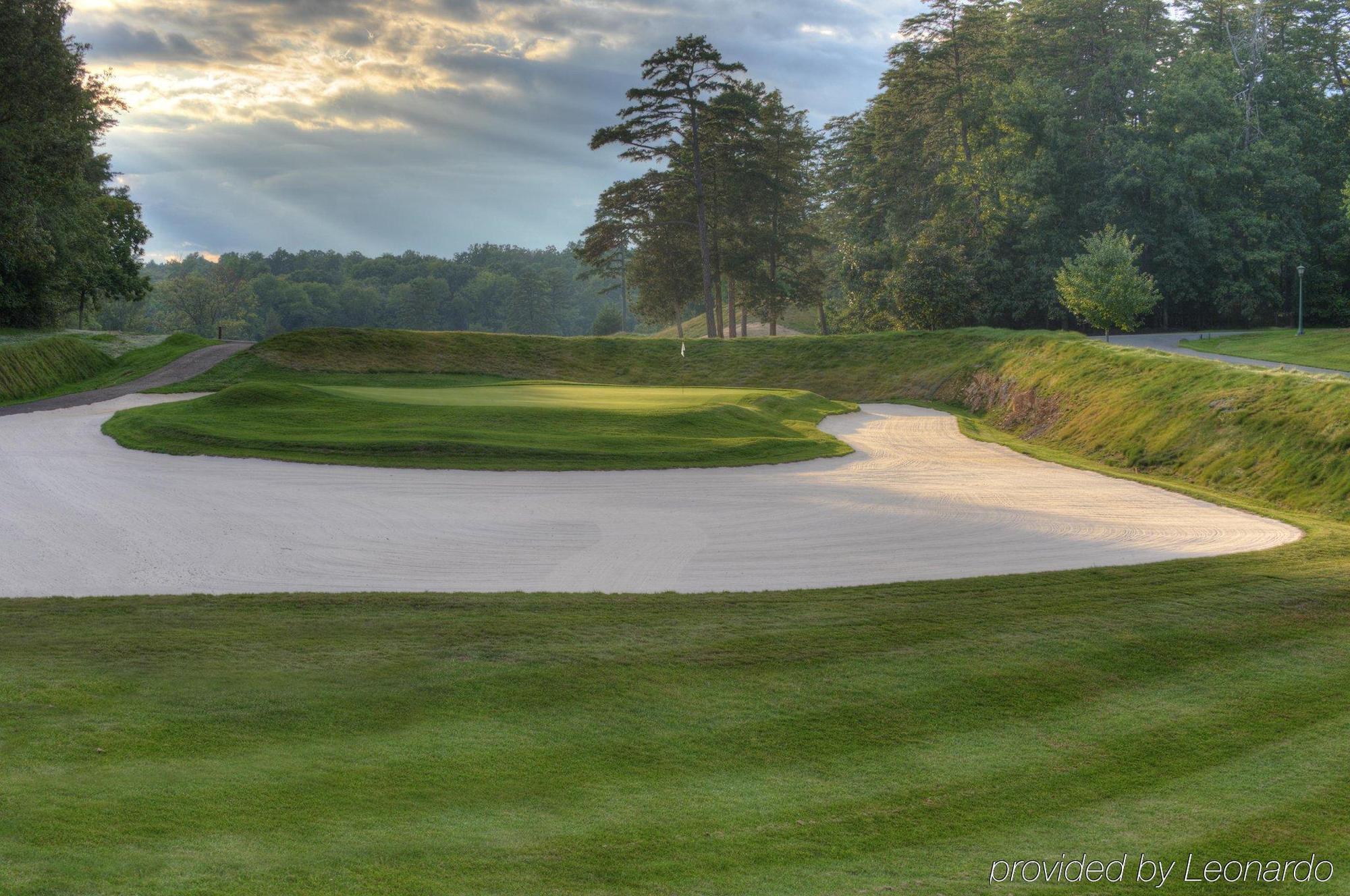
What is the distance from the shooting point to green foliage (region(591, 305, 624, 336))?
104 meters

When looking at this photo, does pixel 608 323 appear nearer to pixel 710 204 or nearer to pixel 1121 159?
pixel 710 204

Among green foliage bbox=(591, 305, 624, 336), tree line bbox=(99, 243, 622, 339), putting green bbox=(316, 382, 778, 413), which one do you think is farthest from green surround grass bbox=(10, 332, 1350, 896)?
green foliage bbox=(591, 305, 624, 336)

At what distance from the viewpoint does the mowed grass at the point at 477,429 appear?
2148 cm

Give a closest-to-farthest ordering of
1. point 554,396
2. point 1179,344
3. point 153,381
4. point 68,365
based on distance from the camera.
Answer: point 554,396 → point 153,381 → point 68,365 → point 1179,344

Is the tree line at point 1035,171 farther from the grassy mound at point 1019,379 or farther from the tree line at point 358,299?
the tree line at point 358,299

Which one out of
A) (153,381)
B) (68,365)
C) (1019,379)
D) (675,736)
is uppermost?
(68,365)

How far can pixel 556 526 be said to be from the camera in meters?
15.2

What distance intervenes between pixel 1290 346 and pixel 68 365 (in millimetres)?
51414

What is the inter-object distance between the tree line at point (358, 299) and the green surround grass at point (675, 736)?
89961mm

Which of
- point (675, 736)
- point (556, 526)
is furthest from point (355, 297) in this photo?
point (675, 736)

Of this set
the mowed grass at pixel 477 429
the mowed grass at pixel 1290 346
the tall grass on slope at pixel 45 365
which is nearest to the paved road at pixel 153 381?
the tall grass on slope at pixel 45 365

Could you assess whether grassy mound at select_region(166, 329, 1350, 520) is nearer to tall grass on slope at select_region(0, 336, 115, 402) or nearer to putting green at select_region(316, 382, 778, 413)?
tall grass on slope at select_region(0, 336, 115, 402)

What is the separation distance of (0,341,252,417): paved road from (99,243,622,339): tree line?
59605 mm

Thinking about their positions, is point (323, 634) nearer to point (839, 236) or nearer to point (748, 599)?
point (748, 599)
